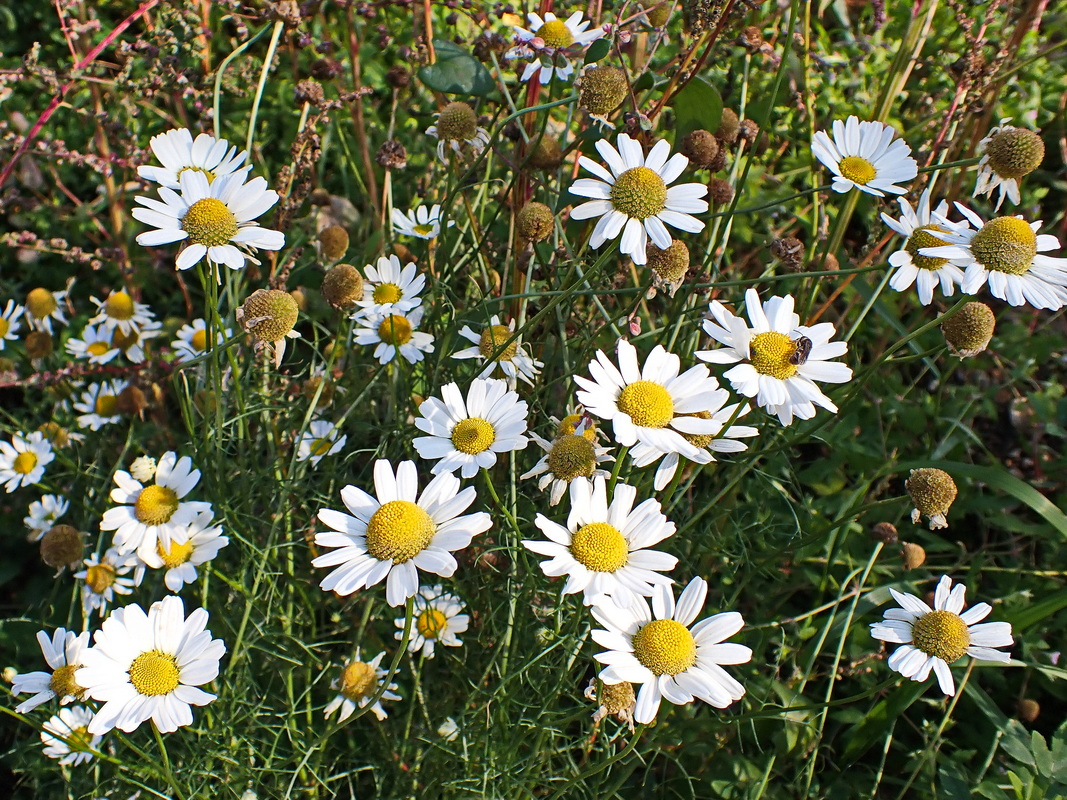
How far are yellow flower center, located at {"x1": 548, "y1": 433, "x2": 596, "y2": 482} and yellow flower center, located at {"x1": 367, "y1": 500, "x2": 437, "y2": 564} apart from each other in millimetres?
187

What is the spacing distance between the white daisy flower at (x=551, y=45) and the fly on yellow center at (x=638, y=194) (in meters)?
0.29

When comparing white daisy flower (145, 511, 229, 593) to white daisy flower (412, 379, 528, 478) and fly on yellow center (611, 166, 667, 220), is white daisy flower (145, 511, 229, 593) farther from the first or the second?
fly on yellow center (611, 166, 667, 220)

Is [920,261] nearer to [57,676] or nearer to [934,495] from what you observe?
[934,495]

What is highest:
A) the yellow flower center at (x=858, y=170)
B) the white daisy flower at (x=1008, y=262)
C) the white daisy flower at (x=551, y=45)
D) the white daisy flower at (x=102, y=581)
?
the white daisy flower at (x=551, y=45)

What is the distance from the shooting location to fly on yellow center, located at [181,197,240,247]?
1.17m

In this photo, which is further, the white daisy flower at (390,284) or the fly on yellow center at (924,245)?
the white daisy flower at (390,284)

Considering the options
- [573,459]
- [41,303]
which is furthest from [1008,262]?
[41,303]

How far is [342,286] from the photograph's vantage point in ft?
4.76

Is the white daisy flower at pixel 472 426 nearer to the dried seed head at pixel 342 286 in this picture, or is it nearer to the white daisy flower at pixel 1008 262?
the dried seed head at pixel 342 286

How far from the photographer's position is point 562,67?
146 cm

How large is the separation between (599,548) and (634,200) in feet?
1.69

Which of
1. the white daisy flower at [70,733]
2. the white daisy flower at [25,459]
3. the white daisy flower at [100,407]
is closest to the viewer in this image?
the white daisy flower at [70,733]

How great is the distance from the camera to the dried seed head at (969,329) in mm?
1294

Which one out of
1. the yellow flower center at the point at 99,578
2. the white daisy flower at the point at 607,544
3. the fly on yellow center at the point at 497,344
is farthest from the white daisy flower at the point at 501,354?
the yellow flower center at the point at 99,578
